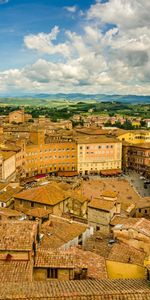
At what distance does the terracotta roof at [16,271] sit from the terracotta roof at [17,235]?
2.14 feet

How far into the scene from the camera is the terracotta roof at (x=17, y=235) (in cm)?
1573

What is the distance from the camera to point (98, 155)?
101m

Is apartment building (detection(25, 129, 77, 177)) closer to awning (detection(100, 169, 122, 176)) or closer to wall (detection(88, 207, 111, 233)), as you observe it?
awning (detection(100, 169, 122, 176))

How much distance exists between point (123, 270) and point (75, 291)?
7.98m

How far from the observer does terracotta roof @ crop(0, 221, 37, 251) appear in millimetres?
15727

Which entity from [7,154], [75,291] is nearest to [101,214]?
[75,291]

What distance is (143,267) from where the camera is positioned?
60.3 feet

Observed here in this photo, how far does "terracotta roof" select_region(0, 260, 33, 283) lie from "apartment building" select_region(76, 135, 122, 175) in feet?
274

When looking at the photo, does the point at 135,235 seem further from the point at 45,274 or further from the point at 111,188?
the point at 111,188

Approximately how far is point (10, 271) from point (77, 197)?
2565 centimetres

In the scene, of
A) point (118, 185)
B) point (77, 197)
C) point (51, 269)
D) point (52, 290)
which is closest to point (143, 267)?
point (51, 269)

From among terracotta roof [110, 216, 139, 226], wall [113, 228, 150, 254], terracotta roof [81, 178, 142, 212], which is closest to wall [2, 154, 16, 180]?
terracotta roof [81, 178, 142, 212]

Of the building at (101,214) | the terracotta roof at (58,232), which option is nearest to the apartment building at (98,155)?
the building at (101,214)

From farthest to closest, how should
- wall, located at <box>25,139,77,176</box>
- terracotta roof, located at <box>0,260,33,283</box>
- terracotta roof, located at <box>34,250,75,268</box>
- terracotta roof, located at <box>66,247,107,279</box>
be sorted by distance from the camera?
wall, located at <box>25,139,77,176</box> < terracotta roof, located at <box>66,247,107,279</box> < terracotta roof, located at <box>34,250,75,268</box> < terracotta roof, located at <box>0,260,33,283</box>
